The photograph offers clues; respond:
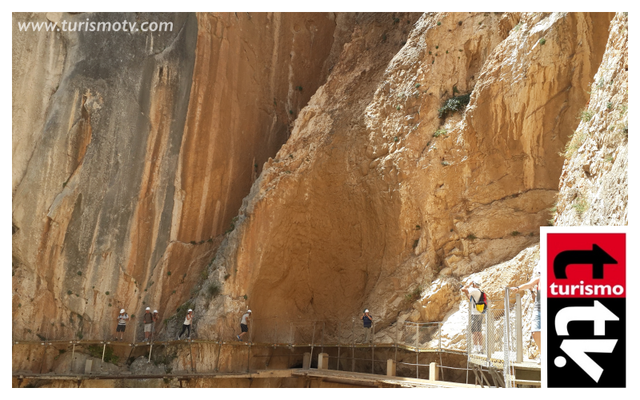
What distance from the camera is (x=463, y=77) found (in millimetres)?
22734

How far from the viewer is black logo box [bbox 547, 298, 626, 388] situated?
38.6ft

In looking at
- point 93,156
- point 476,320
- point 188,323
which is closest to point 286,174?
point 188,323

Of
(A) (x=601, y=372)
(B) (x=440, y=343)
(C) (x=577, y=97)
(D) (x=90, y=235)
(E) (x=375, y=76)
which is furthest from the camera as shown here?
(E) (x=375, y=76)

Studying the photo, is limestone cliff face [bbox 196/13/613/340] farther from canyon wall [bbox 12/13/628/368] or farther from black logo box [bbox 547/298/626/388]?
black logo box [bbox 547/298/626/388]

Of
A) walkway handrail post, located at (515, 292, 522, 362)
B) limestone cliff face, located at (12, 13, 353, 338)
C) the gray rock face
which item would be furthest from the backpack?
the gray rock face

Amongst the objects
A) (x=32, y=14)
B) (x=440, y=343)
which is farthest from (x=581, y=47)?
(x=32, y=14)

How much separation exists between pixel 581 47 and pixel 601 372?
37.9 ft

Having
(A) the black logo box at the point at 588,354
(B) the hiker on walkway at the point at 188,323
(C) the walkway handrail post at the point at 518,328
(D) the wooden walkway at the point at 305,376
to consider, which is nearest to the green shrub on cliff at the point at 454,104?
(D) the wooden walkway at the point at 305,376

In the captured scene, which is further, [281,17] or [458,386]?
[281,17]

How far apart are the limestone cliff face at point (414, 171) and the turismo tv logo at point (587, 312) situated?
792cm

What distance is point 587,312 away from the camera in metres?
11.9

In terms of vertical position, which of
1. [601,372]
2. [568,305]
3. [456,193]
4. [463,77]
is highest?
[463,77]

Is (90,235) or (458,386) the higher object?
(90,235)

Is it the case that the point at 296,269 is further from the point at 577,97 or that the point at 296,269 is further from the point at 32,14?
the point at 32,14
